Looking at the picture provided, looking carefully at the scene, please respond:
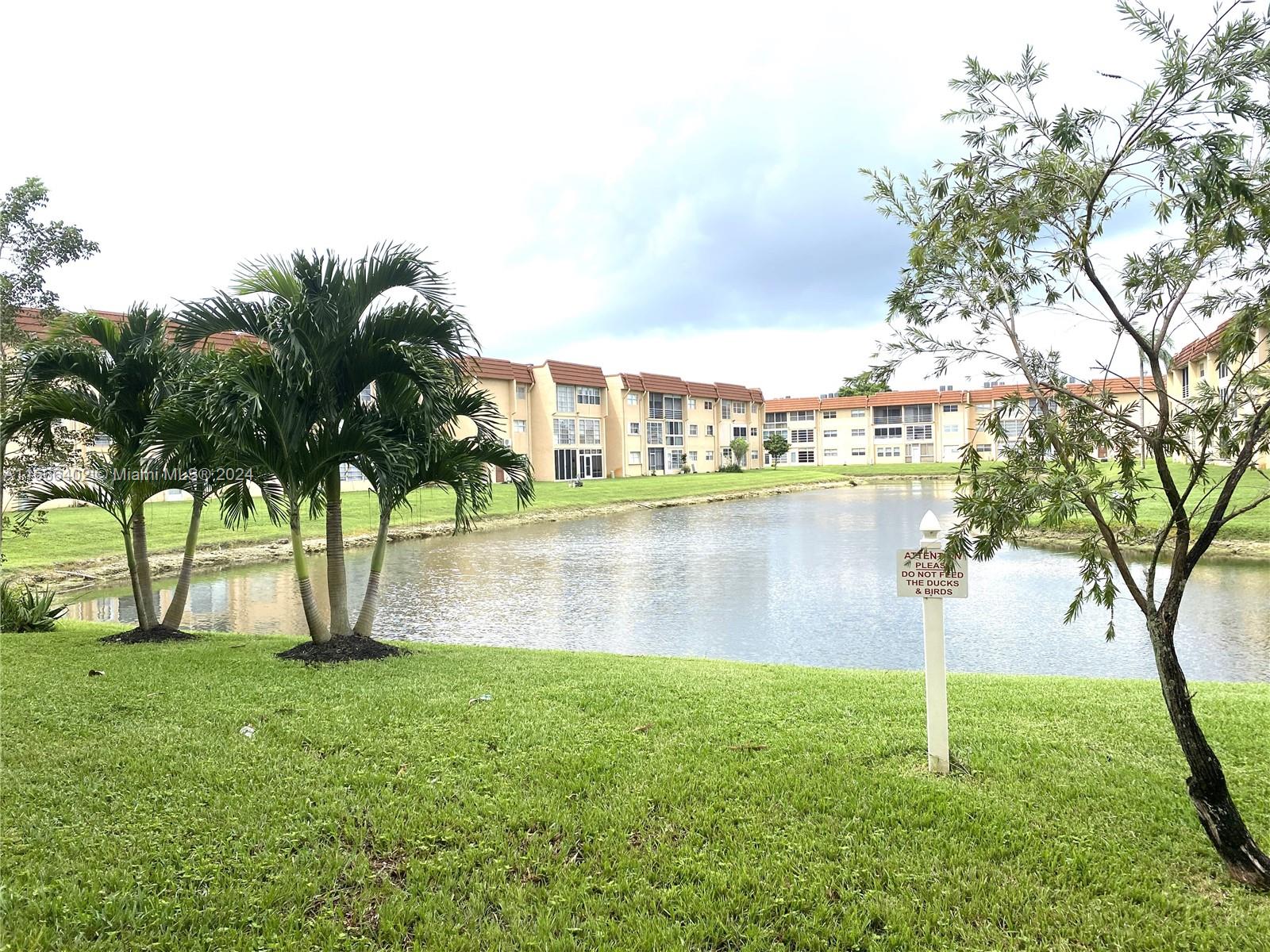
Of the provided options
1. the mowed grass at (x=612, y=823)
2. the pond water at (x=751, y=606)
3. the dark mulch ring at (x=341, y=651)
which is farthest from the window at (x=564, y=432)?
the mowed grass at (x=612, y=823)

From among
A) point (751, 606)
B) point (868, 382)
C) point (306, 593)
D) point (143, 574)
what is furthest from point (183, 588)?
point (868, 382)

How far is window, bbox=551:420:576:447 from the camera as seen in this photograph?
56.3 meters

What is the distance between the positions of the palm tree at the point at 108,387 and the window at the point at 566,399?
46.2 meters

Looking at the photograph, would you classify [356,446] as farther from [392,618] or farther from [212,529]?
[212,529]

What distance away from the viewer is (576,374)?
190ft

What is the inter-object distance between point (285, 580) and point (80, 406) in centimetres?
963

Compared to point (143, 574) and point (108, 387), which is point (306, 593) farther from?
point (108, 387)

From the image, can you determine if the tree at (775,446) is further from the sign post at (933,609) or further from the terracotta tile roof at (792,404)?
the sign post at (933,609)

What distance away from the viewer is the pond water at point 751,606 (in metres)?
10.7

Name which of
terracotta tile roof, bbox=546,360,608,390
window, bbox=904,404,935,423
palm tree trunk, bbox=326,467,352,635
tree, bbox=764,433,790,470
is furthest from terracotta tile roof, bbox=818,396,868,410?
palm tree trunk, bbox=326,467,352,635

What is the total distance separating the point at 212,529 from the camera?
25.7m

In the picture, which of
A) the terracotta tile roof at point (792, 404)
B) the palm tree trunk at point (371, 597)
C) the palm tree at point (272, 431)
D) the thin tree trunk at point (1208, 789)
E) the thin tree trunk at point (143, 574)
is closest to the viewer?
the thin tree trunk at point (1208, 789)

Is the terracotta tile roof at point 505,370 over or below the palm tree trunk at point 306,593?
over

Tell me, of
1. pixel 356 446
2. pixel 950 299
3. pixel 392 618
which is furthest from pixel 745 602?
pixel 950 299
